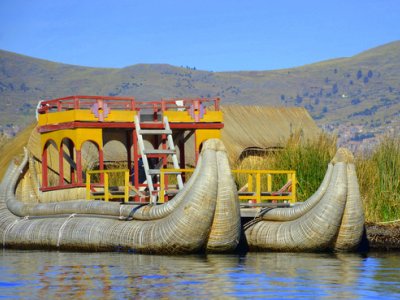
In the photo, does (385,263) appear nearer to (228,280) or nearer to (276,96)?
(228,280)

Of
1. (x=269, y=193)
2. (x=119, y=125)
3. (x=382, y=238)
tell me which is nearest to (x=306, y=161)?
(x=269, y=193)

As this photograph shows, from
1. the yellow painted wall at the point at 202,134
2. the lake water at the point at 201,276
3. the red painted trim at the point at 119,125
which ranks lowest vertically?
the lake water at the point at 201,276

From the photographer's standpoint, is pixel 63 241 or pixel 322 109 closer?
pixel 63 241

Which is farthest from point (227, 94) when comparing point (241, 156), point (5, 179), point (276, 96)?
point (5, 179)

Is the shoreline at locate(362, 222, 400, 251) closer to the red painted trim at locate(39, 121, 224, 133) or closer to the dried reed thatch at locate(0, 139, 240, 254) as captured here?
the dried reed thatch at locate(0, 139, 240, 254)

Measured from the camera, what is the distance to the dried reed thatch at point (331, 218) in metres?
22.3

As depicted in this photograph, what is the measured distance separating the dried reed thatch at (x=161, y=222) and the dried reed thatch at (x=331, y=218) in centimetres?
128

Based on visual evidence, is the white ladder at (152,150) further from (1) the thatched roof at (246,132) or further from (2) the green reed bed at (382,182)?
(1) the thatched roof at (246,132)

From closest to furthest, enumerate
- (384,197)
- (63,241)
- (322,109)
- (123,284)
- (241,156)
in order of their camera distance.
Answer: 1. (123,284)
2. (63,241)
3. (384,197)
4. (241,156)
5. (322,109)

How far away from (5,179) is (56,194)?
74.7 inches

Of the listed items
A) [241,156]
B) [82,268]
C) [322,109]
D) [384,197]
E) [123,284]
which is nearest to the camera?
[123,284]

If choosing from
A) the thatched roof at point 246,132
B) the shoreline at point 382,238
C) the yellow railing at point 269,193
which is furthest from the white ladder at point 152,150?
the thatched roof at point 246,132

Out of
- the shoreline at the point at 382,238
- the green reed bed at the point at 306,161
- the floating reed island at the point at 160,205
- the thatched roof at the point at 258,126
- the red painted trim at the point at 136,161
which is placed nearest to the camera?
the floating reed island at the point at 160,205

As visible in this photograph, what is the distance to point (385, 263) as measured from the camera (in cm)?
2081
